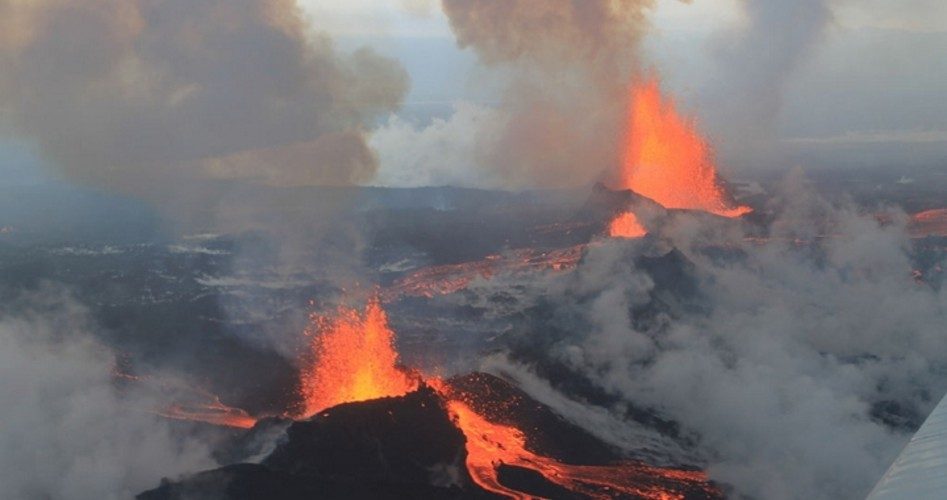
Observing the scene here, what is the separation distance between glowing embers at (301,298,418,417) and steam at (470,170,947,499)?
36.7ft

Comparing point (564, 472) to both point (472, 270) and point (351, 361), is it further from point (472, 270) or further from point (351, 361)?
point (472, 270)

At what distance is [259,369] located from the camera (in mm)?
67750

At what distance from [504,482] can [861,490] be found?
20.3 m

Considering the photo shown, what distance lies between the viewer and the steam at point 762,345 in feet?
191

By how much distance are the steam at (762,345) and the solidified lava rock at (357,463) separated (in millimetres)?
15935

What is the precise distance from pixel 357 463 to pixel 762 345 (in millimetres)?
42717

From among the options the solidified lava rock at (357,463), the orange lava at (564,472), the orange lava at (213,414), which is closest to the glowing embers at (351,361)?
the orange lava at (213,414)

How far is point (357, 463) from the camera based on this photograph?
42.9 metres

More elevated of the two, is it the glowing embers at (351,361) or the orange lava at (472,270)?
the orange lava at (472,270)

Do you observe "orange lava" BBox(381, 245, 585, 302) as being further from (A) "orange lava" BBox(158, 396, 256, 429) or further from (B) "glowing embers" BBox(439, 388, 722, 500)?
(B) "glowing embers" BBox(439, 388, 722, 500)

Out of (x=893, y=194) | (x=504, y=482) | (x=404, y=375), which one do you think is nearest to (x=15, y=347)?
(x=404, y=375)

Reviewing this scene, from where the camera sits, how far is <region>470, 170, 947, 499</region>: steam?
58250mm

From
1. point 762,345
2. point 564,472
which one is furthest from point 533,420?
point 762,345

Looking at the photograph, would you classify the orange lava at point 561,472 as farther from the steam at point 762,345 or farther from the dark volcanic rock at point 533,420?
the steam at point 762,345
